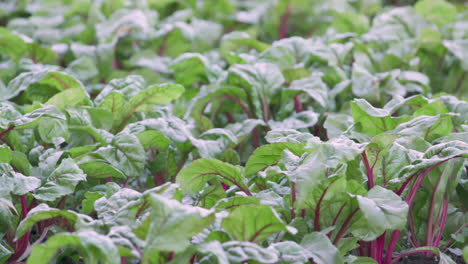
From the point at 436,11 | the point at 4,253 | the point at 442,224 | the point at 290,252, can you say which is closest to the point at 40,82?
the point at 4,253

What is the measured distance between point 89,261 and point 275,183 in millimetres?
528

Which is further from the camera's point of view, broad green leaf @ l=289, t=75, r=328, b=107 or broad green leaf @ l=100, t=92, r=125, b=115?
broad green leaf @ l=289, t=75, r=328, b=107

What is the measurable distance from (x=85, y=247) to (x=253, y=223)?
362 mm

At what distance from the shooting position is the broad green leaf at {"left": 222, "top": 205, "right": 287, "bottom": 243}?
1.23m

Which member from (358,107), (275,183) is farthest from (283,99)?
(275,183)

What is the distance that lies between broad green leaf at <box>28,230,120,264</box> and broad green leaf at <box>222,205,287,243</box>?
26 centimetres

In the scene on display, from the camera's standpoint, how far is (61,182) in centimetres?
148

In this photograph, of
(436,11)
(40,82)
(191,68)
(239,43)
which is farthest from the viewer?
(436,11)

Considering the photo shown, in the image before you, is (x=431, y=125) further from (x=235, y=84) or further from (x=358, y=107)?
(x=235, y=84)

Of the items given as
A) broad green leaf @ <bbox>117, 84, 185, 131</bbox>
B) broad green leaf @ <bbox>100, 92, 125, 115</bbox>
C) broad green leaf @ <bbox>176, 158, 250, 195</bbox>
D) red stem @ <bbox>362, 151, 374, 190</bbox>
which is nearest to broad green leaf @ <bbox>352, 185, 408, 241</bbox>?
red stem @ <bbox>362, 151, 374, 190</bbox>

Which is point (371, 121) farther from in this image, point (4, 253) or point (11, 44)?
point (11, 44)

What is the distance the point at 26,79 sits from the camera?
6.37 feet

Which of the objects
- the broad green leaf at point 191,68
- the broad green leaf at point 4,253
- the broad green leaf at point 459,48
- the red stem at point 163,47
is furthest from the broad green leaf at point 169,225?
the red stem at point 163,47

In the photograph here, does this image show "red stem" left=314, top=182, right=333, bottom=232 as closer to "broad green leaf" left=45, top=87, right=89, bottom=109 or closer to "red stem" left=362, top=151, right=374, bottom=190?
"red stem" left=362, top=151, right=374, bottom=190
